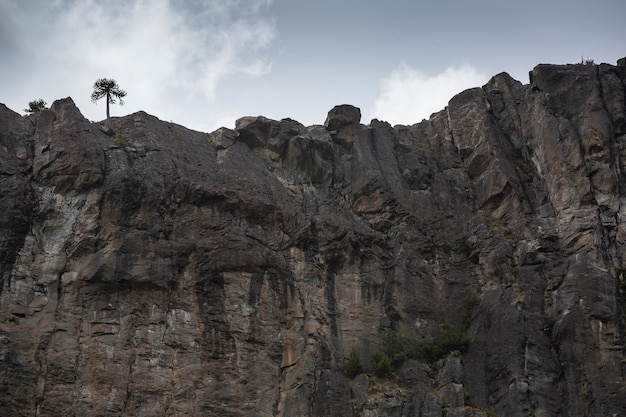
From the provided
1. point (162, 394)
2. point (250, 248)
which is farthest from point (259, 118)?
point (162, 394)

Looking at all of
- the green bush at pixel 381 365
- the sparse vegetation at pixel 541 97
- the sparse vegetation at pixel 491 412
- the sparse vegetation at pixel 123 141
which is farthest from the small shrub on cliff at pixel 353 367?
the sparse vegetation at pixel 541 97

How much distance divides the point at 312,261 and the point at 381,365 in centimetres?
704

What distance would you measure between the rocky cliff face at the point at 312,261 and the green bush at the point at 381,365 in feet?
2.28

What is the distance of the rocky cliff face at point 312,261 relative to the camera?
38.5 meters

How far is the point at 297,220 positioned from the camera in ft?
151

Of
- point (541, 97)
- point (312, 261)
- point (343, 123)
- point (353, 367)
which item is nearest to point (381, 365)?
point (353, 367)

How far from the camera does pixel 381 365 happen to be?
40531mm

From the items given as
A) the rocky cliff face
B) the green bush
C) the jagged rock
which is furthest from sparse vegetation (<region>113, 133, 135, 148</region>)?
the green bush

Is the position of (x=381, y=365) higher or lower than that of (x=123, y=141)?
lower

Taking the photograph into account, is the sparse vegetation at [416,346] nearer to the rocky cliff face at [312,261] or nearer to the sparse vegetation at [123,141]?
the rocky cliff face at [312,261]

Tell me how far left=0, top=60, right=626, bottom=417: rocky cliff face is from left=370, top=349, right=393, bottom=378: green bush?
2.28 ft

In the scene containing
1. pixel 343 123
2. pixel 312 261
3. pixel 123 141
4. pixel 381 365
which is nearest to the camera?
pixel 381 365

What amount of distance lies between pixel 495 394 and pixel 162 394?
49.1ft

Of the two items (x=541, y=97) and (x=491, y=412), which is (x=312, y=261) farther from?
(x=541, y=97)
